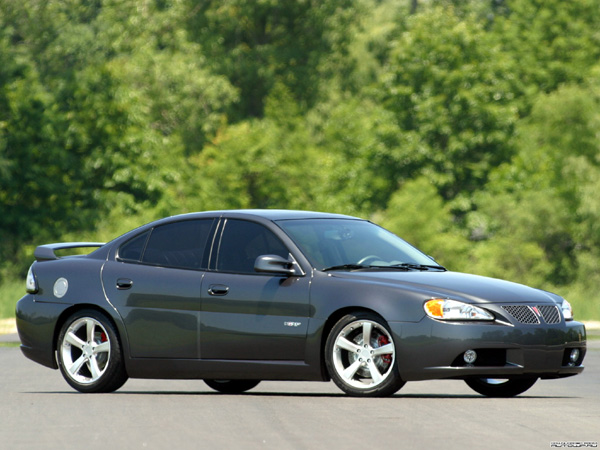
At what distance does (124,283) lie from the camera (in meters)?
12.3

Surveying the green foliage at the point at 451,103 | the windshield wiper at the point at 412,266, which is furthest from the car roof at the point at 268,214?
the green foliage at the point at 451,103

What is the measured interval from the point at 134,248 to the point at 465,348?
3147 mm

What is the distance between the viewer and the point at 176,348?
12.0 metres

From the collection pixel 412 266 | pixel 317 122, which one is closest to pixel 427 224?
pixel 317 122

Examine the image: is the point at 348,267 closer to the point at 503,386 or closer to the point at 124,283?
the point at 503,386

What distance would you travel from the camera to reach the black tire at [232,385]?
12.9 metres

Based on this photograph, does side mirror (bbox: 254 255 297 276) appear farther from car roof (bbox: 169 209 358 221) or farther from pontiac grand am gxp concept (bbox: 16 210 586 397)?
car roof (bbox: 169 209 358 221)

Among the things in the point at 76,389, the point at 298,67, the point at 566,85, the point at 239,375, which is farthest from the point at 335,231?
the point at 298,67

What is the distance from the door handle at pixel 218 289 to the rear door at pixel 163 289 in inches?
4.5

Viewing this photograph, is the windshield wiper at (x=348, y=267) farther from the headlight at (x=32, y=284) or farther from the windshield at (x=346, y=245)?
the headlight at (x=32, y=284)

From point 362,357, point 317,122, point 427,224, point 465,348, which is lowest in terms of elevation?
point 427,224

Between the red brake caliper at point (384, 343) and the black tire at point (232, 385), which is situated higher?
the red brake caliper at point (384, 343)

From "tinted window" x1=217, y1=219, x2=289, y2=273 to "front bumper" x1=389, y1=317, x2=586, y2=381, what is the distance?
4.54ft

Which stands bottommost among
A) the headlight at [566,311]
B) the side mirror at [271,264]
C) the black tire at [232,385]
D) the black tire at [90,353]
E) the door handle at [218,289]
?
the black tire at [232,385]
